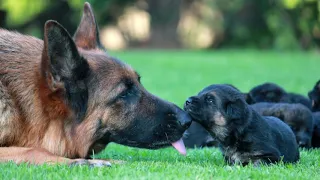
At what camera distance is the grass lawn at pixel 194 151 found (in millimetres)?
5344

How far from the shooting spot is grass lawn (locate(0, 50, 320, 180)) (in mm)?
5344

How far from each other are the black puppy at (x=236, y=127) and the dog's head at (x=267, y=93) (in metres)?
3.39

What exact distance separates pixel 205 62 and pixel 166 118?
18.7 m

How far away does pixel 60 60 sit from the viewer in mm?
5590

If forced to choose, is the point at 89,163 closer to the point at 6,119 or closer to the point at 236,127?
the point at 6,119

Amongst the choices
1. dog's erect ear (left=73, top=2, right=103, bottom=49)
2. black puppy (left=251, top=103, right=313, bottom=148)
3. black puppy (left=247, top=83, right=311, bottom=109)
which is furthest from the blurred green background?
dog's erect ear (left=73, top=2, right=103, bottom=49)

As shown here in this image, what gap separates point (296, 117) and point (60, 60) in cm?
424

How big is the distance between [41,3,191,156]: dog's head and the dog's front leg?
27cm

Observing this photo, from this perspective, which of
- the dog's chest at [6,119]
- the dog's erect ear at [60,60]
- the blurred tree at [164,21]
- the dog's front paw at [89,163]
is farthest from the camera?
the blurred tree at [164,21]

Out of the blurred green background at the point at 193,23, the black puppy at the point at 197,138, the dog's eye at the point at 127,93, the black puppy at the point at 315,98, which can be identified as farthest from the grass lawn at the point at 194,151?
the blurred green background at the point at 193,23

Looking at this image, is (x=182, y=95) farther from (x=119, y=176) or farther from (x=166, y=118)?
(x=119, y=176)

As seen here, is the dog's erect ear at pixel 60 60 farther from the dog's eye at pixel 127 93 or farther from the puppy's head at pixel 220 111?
the puppy's head at pixel 220 111

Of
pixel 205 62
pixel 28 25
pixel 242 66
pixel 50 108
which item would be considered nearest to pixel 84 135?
pixel 50 108

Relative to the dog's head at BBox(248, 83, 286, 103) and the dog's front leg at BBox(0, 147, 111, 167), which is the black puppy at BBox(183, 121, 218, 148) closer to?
the dog's head at BBox(248, 83, 286, 103)
